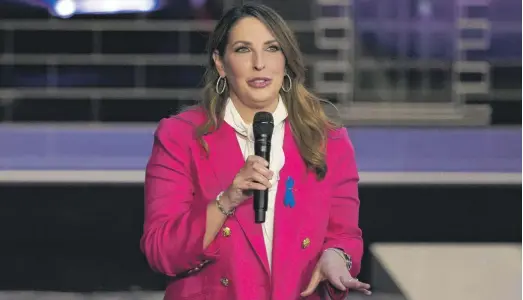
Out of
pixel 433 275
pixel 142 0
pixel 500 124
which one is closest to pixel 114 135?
pixel 142 0

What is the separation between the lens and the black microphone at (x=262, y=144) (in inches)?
59.6

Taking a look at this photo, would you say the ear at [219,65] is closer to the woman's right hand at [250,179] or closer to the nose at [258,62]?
the nose at [258,62]

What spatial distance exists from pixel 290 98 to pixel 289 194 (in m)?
0.19

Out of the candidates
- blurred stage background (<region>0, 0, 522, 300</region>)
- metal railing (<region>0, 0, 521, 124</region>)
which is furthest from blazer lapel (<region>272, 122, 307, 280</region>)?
metal railing (<region>0, 0, 521, 124</region>)

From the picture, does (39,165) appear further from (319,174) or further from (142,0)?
(319,174)

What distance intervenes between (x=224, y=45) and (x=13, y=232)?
3.57 metres

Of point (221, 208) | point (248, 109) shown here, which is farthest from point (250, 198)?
point (248, 109)

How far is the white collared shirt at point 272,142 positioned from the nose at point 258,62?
0.10m

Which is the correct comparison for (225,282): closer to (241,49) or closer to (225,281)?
(225,281)

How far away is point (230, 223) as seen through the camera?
5.30 ft

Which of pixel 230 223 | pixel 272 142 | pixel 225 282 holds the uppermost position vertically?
pixel 272 142

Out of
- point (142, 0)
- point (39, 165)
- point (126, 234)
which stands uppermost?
point (142, 0)

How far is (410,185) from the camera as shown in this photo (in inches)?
203

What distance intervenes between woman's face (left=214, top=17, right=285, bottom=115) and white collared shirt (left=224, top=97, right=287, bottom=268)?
4 centimetres
